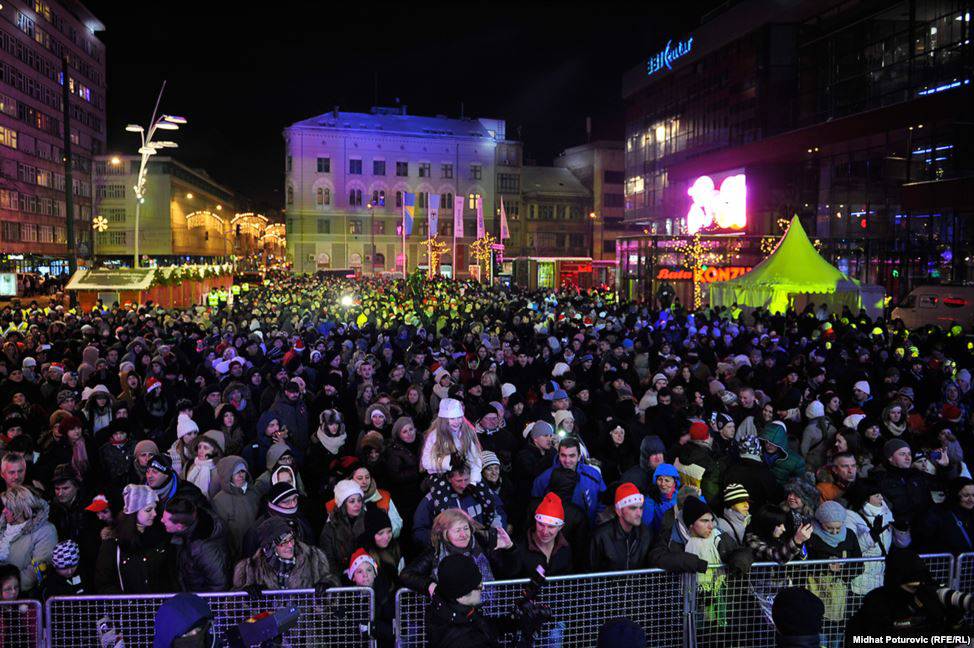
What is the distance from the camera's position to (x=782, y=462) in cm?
660

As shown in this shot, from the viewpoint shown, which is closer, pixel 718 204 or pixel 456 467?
pixel 456 467

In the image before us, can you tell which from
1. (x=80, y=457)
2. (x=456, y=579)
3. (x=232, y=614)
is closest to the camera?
(x=456, y=579)

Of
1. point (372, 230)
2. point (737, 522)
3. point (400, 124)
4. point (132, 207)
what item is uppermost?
point (400, 124)

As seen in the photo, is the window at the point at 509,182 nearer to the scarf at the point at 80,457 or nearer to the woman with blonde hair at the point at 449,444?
the scarf at the point at 80,457

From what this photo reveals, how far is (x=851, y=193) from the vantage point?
108 feet

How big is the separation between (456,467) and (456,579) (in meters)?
2.02

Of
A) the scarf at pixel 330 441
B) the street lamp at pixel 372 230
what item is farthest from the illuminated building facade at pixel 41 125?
the scarf at pixel 330 441

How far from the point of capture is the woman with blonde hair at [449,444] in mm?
5938

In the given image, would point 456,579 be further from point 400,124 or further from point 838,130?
point 400,124

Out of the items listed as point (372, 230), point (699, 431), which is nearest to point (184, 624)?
point (699, 431)

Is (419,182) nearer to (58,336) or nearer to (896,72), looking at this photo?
(896,72)

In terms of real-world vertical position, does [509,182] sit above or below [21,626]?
above

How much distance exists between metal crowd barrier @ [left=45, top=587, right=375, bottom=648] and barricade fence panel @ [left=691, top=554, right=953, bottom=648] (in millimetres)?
2086

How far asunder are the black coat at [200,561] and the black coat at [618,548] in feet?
7.80
